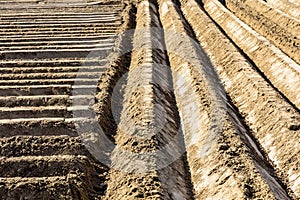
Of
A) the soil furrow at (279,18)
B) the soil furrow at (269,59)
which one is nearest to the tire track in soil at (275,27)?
the soil furrow at (279,18)

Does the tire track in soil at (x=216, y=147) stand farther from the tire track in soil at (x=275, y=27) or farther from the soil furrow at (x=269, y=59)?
the tire track in soil at (x=275, y=27)

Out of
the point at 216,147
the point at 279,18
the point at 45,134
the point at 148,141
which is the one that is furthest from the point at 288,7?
→ the point at 45,134

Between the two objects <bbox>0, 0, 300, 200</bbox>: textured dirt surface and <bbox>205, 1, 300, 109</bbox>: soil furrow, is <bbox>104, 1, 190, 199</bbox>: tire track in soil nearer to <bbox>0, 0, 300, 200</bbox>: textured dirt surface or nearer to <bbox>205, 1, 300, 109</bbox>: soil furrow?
<bbox>0, 0, 300, 200</bbox>: textured dirt surface

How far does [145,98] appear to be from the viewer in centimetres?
477

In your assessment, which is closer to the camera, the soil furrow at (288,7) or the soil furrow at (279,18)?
the soil furrow at (279,18)

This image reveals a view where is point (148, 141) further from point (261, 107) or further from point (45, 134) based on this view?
point (261, 107)

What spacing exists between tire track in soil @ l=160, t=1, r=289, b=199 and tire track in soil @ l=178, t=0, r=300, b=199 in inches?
6.6

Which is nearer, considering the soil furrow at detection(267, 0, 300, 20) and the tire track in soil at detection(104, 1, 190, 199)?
the tire track in soil at detection(104, 1, 190, 199)

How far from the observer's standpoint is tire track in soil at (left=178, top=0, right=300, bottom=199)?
13.2ft

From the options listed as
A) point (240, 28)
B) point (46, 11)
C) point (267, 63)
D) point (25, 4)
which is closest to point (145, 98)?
point (267, 63)

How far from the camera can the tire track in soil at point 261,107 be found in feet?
13.2

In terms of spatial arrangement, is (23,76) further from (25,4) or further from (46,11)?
(25,4)

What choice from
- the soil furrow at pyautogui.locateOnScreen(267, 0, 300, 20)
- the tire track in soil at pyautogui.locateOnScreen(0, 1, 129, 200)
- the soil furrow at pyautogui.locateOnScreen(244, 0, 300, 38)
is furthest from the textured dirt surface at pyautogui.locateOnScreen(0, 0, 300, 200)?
the soil furrow at pyautogui.locateOnScreen(267, 0, 300, 20)

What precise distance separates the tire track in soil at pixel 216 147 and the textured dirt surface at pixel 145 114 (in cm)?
1
